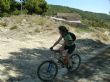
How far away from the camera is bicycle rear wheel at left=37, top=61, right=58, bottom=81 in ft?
31.3

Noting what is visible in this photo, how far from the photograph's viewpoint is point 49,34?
72.0ft

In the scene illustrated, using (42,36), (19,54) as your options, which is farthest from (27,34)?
(19,54)

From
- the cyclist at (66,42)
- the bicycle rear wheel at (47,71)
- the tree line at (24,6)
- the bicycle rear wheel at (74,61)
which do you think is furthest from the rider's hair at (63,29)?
the tree line at (24,6)

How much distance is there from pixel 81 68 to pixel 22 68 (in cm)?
266

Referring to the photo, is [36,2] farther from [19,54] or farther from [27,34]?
[19,54]

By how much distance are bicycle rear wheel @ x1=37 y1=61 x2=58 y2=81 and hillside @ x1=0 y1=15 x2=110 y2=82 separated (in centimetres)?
22

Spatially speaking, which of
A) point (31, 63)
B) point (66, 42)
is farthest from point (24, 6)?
Result: point (66, 42)

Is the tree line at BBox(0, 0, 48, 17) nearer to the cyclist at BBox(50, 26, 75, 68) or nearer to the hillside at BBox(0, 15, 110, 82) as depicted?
the hillside at BBox(0, 15, 110, 82)

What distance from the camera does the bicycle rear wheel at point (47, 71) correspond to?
9555mm

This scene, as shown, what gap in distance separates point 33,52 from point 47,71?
572 cm

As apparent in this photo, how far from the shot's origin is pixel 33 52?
50.2ft

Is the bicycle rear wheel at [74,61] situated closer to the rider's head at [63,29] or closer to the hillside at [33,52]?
the hillside at [33,52]

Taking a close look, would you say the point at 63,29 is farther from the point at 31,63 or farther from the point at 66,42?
the point at 31,63

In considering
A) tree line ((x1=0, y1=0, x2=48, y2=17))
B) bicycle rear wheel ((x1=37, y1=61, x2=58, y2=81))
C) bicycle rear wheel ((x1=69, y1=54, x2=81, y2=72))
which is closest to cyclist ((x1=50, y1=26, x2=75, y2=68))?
bicycle rear wheel ((x1=37, y1=61, x2=58, y2=81))
